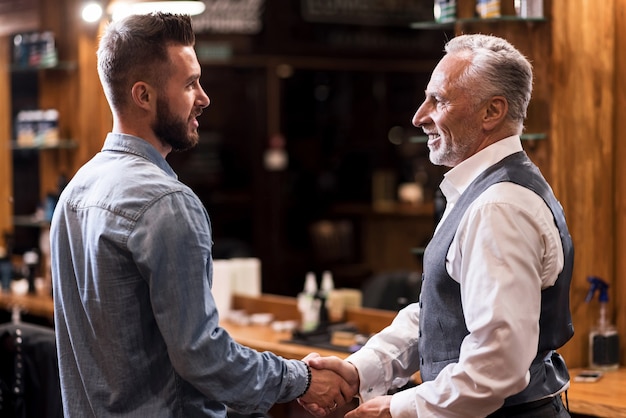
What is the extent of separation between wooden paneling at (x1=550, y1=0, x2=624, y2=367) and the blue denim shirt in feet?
5.01

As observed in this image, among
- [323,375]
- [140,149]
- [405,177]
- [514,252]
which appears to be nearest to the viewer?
[514,252]

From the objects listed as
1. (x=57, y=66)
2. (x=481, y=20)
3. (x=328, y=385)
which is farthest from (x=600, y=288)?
(x=57, y=66)

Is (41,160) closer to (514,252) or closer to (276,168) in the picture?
(276,168)

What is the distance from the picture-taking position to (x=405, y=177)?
32.0ft

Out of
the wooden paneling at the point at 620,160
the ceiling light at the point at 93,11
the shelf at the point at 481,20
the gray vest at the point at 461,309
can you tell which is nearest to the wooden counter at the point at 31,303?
the ceiling light at the point at 93,11

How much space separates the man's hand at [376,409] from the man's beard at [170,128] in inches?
31.1

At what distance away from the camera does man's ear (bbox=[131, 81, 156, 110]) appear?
2.29 metres

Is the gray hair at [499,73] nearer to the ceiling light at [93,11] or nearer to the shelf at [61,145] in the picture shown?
the ceiling light at [93,11]

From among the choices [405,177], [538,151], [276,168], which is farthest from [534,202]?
[405,177]

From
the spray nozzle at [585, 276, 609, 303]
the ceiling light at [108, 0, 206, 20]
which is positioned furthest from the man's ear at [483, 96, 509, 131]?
the ceiling light at [108, 0, 206, 20]

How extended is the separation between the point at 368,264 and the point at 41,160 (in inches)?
155

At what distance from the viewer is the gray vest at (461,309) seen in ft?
7.41

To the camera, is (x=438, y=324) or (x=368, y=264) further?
(x=368, y=264)

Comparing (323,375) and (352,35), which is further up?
(352,35)
